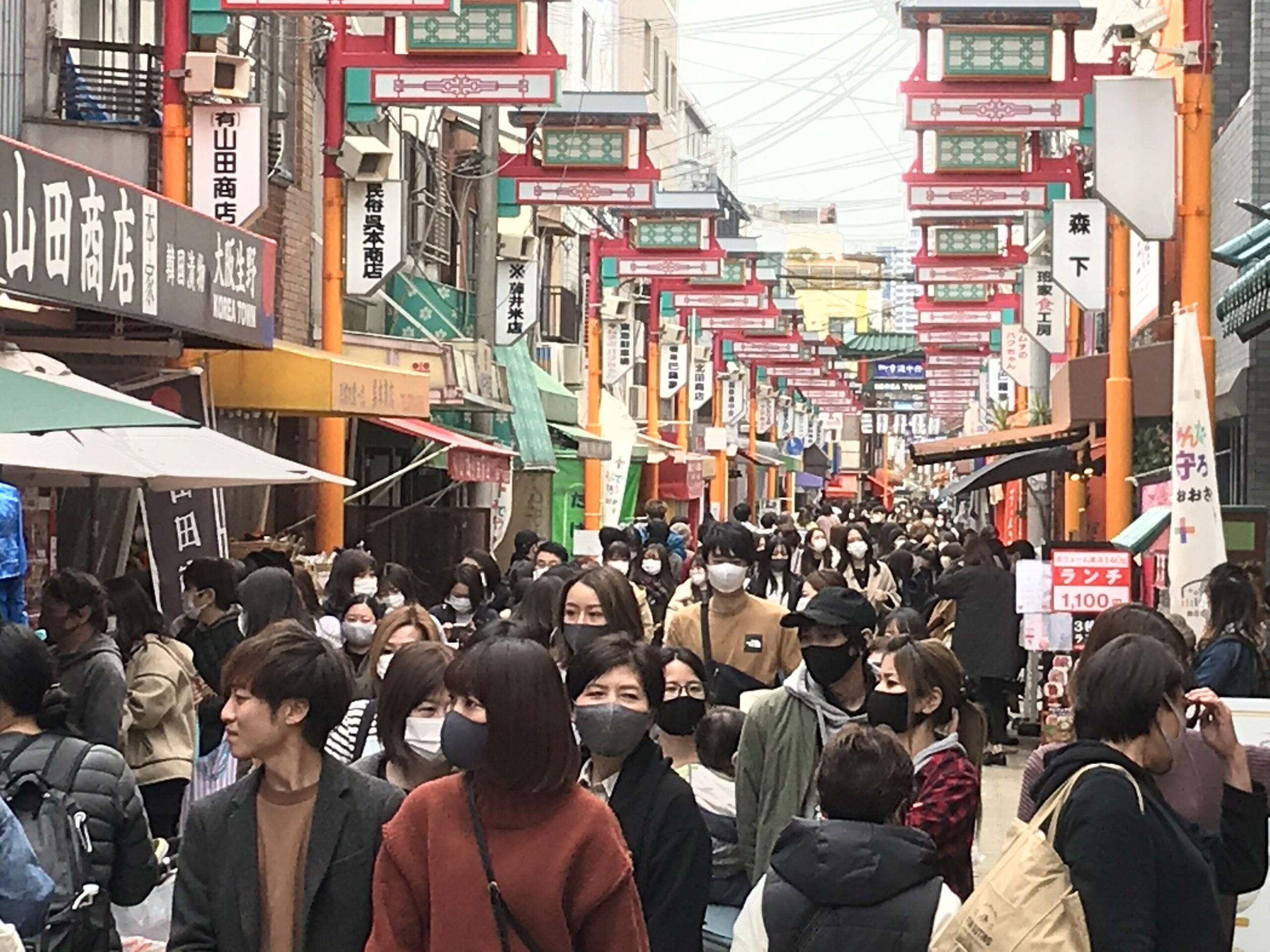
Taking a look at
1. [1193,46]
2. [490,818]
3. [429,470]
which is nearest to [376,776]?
[490,818]

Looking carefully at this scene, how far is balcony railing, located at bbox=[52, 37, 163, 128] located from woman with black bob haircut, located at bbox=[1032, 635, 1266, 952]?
14.6 meters

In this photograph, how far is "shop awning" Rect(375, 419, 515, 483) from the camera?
21984 millimetres

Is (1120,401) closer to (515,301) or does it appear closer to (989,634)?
(989,634)

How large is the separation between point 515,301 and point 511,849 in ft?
82.6

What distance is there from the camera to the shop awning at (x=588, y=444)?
34406mm

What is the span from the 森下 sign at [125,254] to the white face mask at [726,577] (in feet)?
11.4

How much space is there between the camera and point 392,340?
24906mm

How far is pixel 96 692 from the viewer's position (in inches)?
324

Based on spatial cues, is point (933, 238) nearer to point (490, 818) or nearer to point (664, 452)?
point (664, 452)

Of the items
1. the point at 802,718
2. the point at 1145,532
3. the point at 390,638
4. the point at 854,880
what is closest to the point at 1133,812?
the point at 854,880

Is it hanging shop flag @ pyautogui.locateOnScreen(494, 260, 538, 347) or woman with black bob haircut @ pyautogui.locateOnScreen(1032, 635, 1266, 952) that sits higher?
hanging shop flag @ pyautogui.locateOnScreen(494, 260, 538, 347)

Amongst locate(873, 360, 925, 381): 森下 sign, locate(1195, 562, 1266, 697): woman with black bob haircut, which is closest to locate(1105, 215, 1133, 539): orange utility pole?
locate(1195, 562, 1266, 697): woman with black bob haircut

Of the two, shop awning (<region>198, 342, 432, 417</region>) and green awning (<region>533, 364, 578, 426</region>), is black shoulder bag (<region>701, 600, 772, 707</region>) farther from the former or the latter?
green awning (<region>533, 364, 578, 426</region>)

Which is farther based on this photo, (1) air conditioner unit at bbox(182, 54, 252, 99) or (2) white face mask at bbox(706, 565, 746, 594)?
(1) air conditioner unit at bbox(182, 54, 252, 99)
